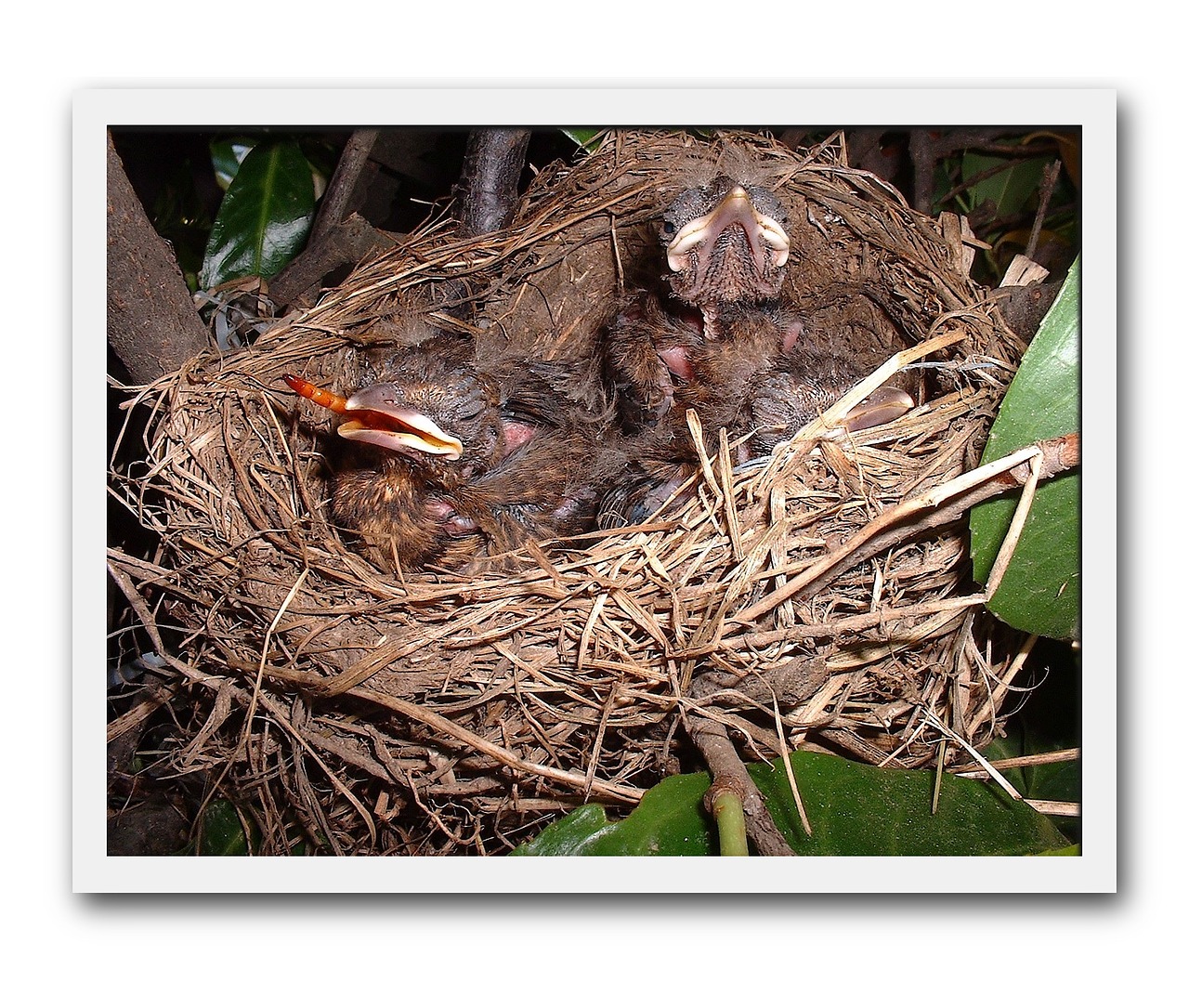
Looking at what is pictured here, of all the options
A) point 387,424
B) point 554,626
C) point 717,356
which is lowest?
point 554,626

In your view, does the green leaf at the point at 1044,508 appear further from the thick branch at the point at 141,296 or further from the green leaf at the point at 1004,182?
the thick branch at the point at 141,296

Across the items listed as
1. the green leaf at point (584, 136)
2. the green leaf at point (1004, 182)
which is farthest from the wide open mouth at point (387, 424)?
the green leaf at point (1004, 182)

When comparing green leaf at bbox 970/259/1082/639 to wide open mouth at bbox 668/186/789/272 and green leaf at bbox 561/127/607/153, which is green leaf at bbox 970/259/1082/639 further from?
green leaf at bbox 561/127/607/153

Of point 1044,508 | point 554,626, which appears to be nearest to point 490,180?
point 554,626

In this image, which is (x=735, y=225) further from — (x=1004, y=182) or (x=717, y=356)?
(x=1004, y=182)
